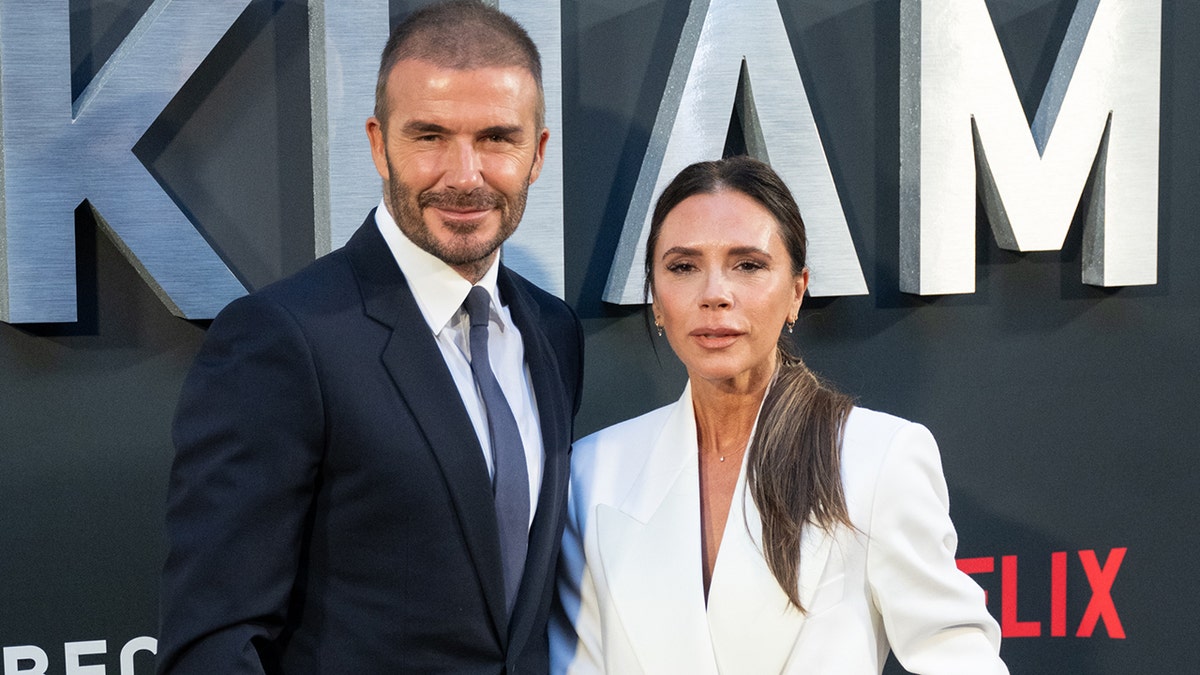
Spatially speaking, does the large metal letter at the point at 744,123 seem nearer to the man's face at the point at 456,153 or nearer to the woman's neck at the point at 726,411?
the woman's neck at the point at 726,411

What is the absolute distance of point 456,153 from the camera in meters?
1.81

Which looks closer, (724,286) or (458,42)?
(458,42)

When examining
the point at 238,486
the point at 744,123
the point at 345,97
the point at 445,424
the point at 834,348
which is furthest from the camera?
the point at 834,348

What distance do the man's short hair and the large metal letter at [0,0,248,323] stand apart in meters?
0.74

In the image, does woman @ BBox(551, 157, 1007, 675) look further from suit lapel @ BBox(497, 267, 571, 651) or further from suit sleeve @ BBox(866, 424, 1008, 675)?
suit lapel @ BBox(497, 267, 571, 651)

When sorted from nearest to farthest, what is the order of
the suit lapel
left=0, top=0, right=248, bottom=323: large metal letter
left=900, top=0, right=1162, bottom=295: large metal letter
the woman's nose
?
1. the suit lapel
2. the woman's nose
3. left=0, top=0, right=248, bottom=323: large metal letter
4. left=900, top=0, right=1162, bottom=295: large metal letter

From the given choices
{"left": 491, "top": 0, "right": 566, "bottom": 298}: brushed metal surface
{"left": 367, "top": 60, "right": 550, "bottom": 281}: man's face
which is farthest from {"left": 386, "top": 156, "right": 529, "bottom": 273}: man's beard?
{"left": 491, "top": 0, "right": 566, "bottom": 298}: brushed metal surface

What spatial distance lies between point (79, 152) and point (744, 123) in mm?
1366

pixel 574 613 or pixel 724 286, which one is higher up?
pixel 724 286

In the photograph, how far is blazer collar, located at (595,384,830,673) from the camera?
75.2 inches

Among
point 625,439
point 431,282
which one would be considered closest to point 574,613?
point 625,439

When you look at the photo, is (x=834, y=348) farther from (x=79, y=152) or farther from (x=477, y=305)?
(x=79, y=152)

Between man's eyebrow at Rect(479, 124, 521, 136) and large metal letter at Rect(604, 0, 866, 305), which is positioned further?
large metal letter at Rect(604, 0, 866, 305)

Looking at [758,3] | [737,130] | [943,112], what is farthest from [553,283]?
[943,112]
